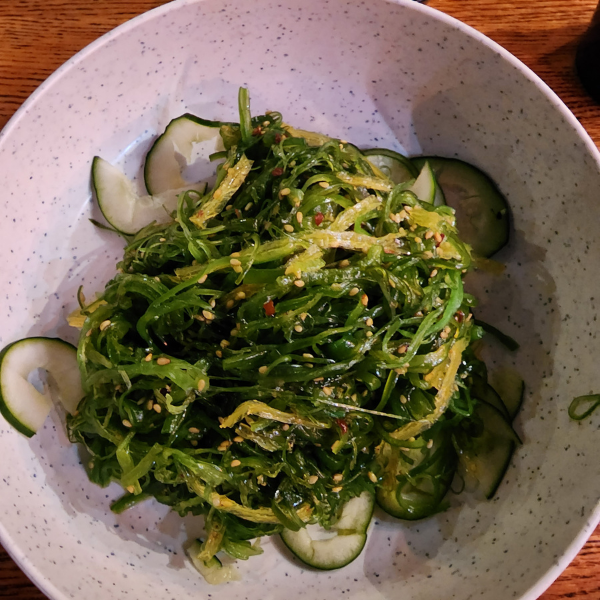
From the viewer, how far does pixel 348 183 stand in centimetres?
201

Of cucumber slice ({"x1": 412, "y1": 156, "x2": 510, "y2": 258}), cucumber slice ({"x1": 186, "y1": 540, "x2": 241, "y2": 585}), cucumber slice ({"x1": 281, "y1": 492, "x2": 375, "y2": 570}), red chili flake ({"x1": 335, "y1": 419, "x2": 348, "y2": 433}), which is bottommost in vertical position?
cucumber slice ({"x1": 186, "y1": 540, "x2": 241, "y2": 585})

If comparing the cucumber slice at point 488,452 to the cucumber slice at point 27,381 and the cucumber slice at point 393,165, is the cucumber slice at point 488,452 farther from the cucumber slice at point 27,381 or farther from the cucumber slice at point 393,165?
the cucumber slice at point 27,381

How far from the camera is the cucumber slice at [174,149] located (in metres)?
2.41

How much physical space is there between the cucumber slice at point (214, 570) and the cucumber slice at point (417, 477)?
2.35 feet

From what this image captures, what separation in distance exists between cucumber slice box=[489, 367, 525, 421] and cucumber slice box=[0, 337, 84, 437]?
76.3 inches

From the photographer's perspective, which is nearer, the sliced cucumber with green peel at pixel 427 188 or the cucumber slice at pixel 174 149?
the sliced cucumber with green peel at pixel 427 188

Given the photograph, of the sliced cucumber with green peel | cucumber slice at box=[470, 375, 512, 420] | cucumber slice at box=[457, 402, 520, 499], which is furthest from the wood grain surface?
cucumber slice at box=[457, 402, 520, 499]

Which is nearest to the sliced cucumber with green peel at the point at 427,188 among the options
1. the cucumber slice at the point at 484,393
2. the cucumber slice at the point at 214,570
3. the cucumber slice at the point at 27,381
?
the cucumber slice at the point at 484,393

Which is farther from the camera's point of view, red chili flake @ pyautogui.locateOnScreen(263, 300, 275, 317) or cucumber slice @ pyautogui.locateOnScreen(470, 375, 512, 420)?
cucumber slice @ pyautogui.locateOnScreen(470, 375, 512, 420)

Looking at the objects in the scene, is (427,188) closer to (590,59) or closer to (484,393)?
(484,393)

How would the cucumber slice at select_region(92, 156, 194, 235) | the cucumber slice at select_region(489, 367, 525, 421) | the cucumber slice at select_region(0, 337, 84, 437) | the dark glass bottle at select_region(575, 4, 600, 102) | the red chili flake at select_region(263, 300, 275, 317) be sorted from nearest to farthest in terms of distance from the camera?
the red chili flake at select_region(263, 300, 275, 317) → the cucumber slice at select_region(0, 337, 84, 437) → the cucumber slice at select_region(489, 367, 525, 421) → the cucumber slice at select_region(92, 156, 194, 235) → the dark glass bottle at select_region(575, 4, 600, 102)

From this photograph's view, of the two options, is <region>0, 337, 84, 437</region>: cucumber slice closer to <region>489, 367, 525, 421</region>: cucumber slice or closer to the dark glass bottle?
<region>489, 367, 525, 421</region>: cucumber slice

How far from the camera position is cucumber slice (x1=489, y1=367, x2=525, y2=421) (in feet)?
7.39

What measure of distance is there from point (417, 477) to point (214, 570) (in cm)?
97
